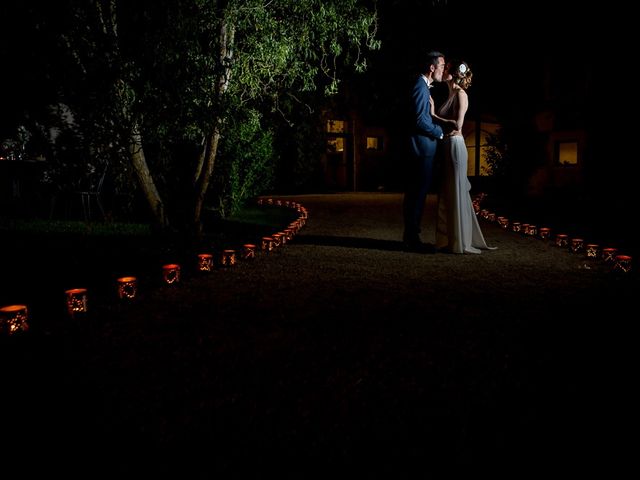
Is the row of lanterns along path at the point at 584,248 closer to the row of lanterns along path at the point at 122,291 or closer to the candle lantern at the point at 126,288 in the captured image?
the row of lanterns along path at the point at 122,291

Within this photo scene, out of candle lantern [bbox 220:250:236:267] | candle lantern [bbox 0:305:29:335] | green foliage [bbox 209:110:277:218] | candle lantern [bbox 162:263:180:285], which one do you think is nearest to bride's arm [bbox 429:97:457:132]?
candle lantern [bbox 220:250:236:267]

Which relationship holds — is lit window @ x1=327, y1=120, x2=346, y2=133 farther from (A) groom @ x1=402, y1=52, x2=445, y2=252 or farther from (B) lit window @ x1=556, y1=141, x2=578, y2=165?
(A) groom @ x1=402, y1=52, x2=445, y2=252

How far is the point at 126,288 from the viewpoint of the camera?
14.2ft

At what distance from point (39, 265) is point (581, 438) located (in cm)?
550

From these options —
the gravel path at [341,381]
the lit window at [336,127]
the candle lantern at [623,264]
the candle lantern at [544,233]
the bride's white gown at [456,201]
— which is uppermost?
the lit window at [336,127]

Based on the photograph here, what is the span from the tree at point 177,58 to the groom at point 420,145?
75.8 inches

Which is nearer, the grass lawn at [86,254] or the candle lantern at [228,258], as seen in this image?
the grass lawn at [86,254]

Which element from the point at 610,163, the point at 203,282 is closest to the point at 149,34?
the point at 203,282

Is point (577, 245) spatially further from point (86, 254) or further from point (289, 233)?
point (86, 254)

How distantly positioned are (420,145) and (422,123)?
0.30m

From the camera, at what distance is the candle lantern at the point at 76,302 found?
150 inches

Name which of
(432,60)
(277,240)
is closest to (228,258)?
(277,240)

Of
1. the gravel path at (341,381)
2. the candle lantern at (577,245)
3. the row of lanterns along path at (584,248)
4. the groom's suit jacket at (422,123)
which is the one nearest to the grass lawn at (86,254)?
the gravel path at (341,381)

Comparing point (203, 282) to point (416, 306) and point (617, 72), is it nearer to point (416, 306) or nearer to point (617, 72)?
point (416, 306)
